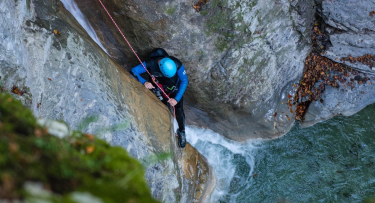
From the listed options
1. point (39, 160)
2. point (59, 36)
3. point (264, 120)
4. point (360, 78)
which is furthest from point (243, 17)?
point (39, 160)

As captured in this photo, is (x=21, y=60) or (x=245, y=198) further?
(x=245, y=198)

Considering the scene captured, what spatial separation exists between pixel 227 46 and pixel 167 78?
1.54 m

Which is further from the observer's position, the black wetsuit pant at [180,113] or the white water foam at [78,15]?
the black wetsuit pant at [180,113]

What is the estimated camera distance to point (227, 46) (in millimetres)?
5820

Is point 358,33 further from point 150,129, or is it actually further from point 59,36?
point 59,36

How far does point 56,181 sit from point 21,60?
9.15 ft

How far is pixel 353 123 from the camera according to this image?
7.25 meters

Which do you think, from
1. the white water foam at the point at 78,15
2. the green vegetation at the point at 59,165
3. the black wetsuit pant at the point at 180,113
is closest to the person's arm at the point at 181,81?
the black wetsuit pant at the point at 180,113

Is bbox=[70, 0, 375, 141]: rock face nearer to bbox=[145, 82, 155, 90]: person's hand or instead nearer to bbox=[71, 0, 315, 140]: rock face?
bbox=[71, 0, 315, 140]: rock face

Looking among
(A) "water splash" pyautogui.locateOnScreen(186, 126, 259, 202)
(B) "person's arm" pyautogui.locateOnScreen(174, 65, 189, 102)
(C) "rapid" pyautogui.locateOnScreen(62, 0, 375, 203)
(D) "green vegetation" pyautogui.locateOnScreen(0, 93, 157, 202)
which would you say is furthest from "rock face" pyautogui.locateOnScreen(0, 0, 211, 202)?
(C) "rapid" pyautogui.locateOnScreen(62, 0, 375, 203)

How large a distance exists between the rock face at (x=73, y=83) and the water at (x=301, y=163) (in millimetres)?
2262

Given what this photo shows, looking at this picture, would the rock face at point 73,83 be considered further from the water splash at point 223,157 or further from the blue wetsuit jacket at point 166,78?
the water splash at point 223,157

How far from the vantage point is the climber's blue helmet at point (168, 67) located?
200 inches

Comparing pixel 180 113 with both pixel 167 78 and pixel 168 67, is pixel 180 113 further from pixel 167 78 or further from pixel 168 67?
pixel 168 67
